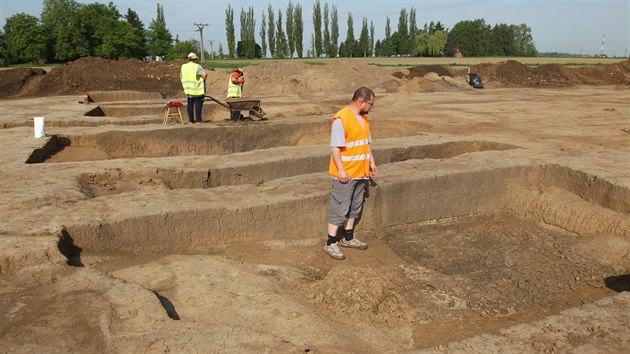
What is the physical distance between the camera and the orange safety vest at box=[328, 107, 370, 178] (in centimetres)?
420

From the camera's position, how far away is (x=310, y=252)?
4711 mm

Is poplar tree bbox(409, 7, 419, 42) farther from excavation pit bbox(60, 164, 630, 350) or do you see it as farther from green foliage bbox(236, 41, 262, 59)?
excavation pit bbox(60, 164, 630, 350)

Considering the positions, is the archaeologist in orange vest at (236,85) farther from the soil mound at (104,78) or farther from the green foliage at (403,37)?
the green foliage at (403,37)

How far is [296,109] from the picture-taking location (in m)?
13.6

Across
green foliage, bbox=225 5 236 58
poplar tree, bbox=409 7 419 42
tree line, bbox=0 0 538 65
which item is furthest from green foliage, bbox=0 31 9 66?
poplar tree, bbox=409 7 419 42

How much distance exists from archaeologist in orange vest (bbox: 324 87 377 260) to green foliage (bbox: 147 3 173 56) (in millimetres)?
56859

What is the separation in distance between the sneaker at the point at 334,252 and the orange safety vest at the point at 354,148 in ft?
2.40

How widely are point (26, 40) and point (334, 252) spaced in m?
53.8

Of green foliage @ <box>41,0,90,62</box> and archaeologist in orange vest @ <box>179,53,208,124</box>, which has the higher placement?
green foliage @ <box>41,0,90,62</box>

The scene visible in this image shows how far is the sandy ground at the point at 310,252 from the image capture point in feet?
9.03

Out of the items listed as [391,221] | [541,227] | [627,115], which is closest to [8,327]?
[391,221]

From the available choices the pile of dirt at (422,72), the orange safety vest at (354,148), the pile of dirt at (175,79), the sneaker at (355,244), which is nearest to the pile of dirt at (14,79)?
the pile of dirt at (175,79)

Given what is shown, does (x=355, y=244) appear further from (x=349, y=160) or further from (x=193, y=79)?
(x=193, y=79)

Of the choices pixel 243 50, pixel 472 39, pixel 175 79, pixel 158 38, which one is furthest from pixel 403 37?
pixel 175 79
